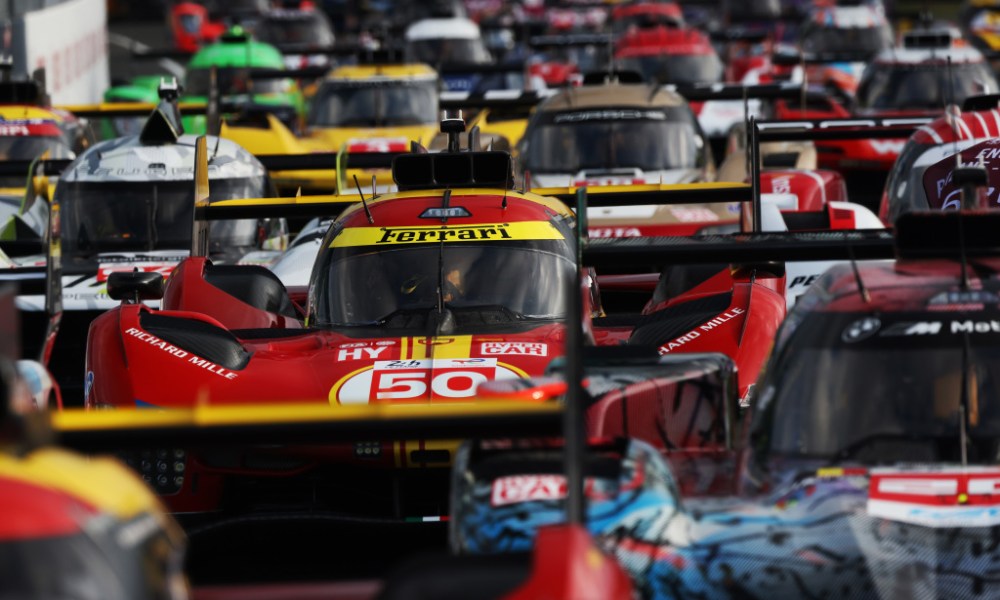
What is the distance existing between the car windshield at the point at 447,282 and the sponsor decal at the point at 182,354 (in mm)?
997

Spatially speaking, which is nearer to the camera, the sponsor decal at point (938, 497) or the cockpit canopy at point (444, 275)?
the sponsor decal at point (938, 497)

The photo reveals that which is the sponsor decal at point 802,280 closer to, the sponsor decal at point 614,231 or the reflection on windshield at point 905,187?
the reflection on windshield at point 905,187

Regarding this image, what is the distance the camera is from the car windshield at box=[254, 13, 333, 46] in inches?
1380

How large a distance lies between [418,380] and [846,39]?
940 inches

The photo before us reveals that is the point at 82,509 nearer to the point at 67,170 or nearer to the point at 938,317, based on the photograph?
the point at 938,317

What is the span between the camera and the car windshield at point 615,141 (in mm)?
15914

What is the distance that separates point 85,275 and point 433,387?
5.18 meters

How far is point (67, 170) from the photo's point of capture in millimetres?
13625

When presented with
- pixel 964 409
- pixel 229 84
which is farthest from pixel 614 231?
pixel 229 84

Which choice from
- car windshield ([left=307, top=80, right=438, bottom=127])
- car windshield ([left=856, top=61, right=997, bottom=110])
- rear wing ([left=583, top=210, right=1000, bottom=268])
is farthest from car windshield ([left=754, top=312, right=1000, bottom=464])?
car windshield ([left=856, top=61, right=997, bottom=110])

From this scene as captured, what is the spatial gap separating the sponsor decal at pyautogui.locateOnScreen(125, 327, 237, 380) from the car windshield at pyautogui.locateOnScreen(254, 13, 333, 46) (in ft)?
89.2

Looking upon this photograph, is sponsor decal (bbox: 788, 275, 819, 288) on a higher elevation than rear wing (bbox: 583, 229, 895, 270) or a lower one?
lower

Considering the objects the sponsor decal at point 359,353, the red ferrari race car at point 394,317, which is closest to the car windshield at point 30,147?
the red ferrari race car at point 394,317

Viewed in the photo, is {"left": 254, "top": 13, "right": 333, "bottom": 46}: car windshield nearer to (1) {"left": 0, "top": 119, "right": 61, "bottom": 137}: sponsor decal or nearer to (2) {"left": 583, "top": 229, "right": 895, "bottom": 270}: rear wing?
(1) {"left": 0, "top": 119, "right": 61, "bottom": 137}: sponsor decal
